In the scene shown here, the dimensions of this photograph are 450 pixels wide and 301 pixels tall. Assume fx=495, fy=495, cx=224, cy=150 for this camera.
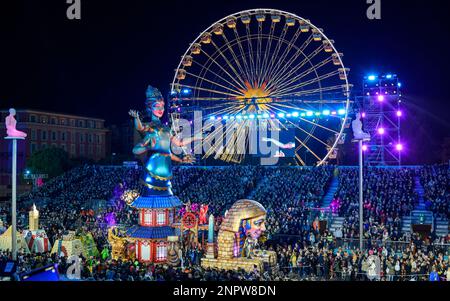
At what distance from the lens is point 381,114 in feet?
113

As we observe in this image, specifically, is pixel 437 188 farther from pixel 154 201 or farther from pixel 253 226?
pixel 154 201

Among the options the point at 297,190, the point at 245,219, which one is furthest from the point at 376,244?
the point at 297,190

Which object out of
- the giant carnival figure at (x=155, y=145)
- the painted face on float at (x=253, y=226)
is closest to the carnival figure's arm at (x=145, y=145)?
the giant carnival figure at (x=155, y=145)

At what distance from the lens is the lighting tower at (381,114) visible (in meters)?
34.0

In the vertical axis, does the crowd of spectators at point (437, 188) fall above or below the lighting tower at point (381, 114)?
below

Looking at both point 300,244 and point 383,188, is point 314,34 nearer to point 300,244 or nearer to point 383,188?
point 383,188

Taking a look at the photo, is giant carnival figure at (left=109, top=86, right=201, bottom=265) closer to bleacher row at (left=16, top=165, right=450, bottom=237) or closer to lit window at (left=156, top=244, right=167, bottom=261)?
lit window at (left=156, top=244, right=167, bottom=261)

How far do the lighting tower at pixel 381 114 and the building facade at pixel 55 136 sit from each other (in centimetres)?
3602

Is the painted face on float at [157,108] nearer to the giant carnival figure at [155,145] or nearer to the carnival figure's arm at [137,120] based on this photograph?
the giant carnival figure at [155,145]

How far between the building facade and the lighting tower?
36019mm

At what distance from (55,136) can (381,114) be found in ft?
125

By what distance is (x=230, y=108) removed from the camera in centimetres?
3098

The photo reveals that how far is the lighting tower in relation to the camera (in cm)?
3400
